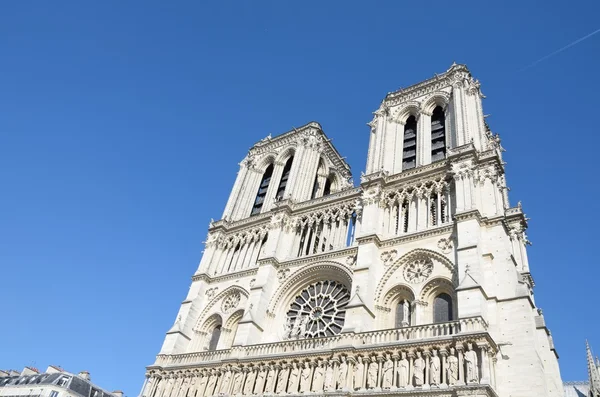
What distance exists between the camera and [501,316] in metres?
15.2

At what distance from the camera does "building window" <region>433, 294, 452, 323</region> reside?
16375mm

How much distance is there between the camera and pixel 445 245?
A: 57.9 ft

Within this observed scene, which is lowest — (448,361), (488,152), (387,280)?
(448,361)

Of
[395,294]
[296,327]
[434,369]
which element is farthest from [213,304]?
[434,369]

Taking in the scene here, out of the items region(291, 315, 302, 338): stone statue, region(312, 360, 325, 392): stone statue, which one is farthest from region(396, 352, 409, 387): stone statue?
region(291, 315, 302, 338): stone statue

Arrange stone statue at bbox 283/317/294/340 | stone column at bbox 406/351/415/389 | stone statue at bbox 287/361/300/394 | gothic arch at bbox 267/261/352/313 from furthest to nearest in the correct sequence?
1. gothic arch at bbox 267/261/352/313
2. stone statue at bbox 283/317/294/340
3. stone statue at bbox 287/361/300/394
4. stone column at bbox 406/351/415/389

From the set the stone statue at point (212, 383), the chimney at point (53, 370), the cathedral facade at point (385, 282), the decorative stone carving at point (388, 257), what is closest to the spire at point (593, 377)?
the cathedral facade at point (385, 282)

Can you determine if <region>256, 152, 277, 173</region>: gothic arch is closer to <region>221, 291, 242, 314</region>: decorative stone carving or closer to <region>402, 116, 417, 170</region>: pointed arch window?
<region>402, 116, 417, 170</region>: pointed arch window

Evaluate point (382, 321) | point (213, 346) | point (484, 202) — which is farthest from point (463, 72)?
point (213, 346)

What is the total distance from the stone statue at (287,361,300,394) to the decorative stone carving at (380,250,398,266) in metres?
5.45

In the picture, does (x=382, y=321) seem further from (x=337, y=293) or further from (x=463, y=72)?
(x=463, y=72)

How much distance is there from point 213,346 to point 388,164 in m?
12.5

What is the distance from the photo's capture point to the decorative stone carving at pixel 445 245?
17.5m

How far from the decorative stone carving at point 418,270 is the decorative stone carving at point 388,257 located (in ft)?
2.31
